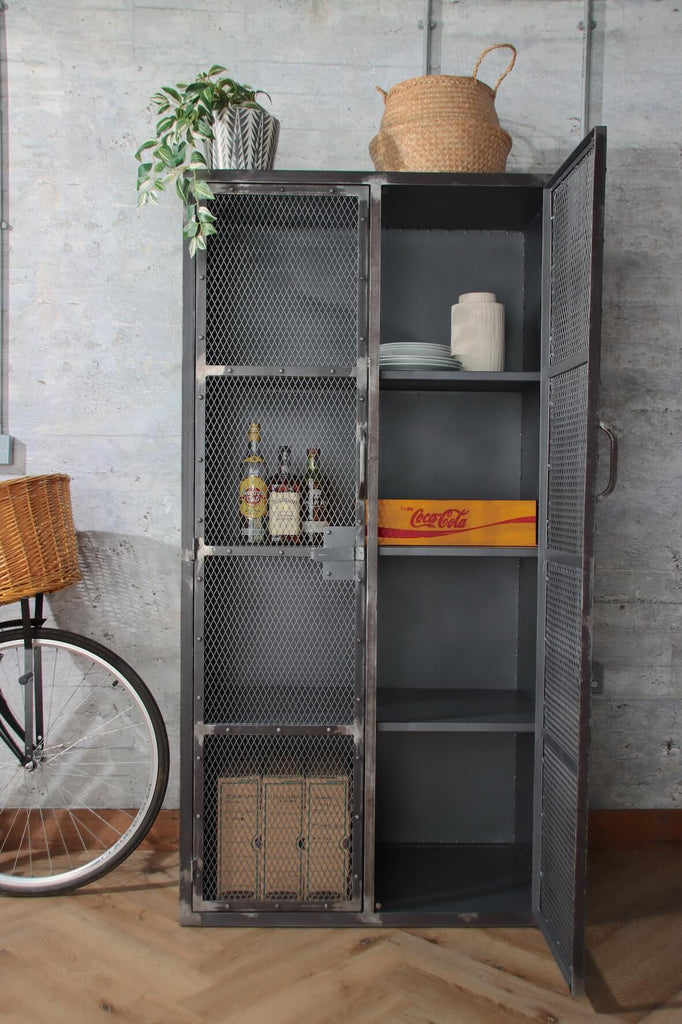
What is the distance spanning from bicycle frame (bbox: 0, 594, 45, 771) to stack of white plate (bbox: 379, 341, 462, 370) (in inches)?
48.9

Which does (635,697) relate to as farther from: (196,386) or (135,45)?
(135,45)

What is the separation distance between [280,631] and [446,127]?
5.06ft

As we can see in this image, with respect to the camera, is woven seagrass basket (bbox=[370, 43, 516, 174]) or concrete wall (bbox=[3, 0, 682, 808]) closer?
woven seagrass basket (bbox=[370, 43, 516, 174])

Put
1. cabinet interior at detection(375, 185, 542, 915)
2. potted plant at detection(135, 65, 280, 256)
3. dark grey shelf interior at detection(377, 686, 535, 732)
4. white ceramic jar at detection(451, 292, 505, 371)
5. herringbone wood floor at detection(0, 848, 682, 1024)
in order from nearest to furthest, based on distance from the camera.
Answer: herringbone wood floor at detection(0, 848, 682, 1024)
potted plant at detection(135, 65, 280, 256)
dark grey shelf interior at detection(377, 686, 535, 732)
white ceramic jar at detection(451, 292, 505, 371)
cabinet interior at detection(375, 185, 542, 915)

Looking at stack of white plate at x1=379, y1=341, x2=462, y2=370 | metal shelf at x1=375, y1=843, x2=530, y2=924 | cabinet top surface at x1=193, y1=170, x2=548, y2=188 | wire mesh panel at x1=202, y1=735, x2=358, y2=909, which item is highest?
cabinet top surface at x1=193, y1=170, x2=548, y2=188

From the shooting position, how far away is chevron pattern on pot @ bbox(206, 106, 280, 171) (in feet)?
6.93

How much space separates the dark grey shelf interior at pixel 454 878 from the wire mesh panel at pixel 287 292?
5.05ft

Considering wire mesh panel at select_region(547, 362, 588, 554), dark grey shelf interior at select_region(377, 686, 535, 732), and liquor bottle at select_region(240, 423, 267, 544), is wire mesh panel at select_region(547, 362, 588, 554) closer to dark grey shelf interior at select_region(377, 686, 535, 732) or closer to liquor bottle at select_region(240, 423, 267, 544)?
dark grey shelf interior at select_region(377, 686, 535, 732)

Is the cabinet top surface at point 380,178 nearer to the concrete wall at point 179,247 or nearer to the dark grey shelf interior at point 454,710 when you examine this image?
the concrete wall at point 179,247

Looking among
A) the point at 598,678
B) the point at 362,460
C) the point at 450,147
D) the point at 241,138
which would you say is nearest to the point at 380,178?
the point at 450,147

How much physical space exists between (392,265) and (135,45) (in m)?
1.10

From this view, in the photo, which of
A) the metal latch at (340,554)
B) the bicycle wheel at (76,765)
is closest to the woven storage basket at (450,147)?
the metal latch at (340,554)

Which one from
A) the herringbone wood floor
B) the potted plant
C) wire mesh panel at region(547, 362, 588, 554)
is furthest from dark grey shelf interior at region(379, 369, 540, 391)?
the herringbone wood floor

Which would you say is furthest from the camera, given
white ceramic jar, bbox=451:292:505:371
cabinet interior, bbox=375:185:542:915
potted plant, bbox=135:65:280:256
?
cabinet interior, bbox=375:185:542:915
